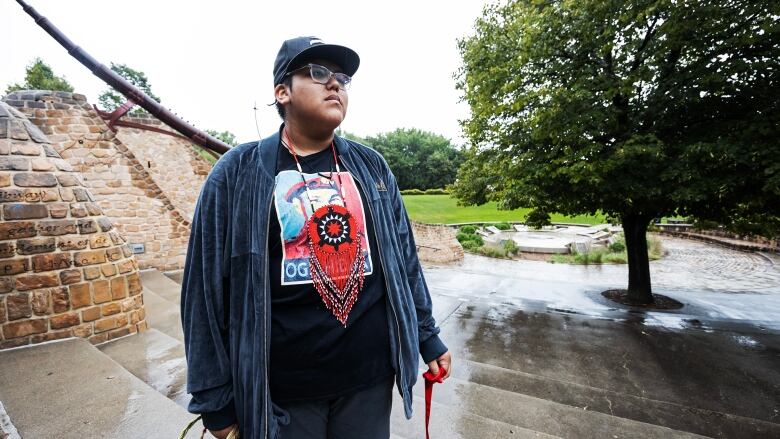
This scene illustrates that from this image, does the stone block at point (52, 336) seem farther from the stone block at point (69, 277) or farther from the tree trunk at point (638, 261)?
the tree trunk at point (638, 261)

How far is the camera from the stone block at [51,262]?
11.5 ft

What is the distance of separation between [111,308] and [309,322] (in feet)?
13.1

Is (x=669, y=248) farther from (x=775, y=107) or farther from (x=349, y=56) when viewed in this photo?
(x=349, y=56)

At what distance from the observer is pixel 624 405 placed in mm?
3607

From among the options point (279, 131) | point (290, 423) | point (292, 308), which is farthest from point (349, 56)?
point (290, 423)

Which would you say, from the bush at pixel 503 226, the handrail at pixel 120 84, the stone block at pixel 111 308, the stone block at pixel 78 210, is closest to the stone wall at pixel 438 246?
the handrail at pixel 120 84

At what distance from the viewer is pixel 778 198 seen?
5797 mm

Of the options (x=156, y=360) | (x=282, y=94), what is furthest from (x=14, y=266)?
(x=282, y=94)

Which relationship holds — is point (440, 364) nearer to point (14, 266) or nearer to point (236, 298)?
point (236, 298)

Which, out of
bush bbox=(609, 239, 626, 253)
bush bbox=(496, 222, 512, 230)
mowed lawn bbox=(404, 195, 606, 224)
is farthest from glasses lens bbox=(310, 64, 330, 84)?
mowed lawn bbox=(404, 195, 606, 224)

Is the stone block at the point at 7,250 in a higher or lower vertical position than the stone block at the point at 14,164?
lower

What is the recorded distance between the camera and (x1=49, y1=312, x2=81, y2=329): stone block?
3.55 meters

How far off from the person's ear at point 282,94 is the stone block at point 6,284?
12.6 feet

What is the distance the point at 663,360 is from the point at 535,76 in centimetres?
587
